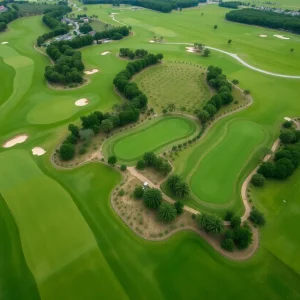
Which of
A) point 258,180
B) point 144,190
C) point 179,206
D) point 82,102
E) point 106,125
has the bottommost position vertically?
point 82,102

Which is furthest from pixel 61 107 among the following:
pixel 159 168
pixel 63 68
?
pixel 159 168

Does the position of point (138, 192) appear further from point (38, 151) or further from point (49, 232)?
point (38, 151)

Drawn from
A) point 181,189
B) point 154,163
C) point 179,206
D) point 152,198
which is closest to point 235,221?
point 179,206

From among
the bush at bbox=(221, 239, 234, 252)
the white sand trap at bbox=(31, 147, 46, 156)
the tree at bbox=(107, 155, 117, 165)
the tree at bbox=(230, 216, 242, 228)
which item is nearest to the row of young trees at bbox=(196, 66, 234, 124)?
the tree at bbox=(107, 155, 117, 165)

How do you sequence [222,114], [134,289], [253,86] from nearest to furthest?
[134,289] < [222,114] < [253,86]

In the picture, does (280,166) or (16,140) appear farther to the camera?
(16,140)

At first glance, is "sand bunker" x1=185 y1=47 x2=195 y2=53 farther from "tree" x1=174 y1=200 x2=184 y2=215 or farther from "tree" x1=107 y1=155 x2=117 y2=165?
"tree" x1=174 y1=200 x2=184 y2=215

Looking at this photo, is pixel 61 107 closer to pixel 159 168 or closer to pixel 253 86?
pixel 159 168
